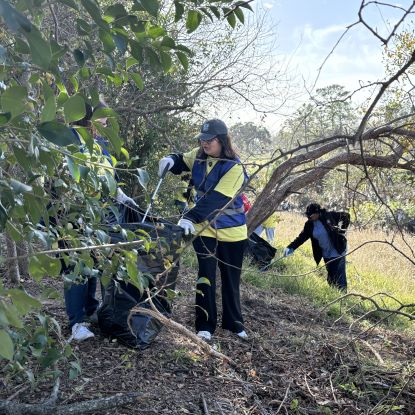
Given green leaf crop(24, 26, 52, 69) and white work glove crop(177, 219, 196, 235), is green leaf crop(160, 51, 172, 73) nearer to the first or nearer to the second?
green leaf crop(24, 26, 52, 69)

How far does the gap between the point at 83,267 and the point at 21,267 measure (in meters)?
3.27

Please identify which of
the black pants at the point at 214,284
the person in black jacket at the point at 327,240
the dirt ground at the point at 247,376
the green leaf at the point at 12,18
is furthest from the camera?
A: the person in black jacket at the point at 327,240

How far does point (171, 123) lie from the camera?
7.28 metres

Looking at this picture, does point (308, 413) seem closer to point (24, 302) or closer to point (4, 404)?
point (4, 404)

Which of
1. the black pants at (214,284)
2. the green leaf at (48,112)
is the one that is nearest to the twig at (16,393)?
the black pants at (214,284)

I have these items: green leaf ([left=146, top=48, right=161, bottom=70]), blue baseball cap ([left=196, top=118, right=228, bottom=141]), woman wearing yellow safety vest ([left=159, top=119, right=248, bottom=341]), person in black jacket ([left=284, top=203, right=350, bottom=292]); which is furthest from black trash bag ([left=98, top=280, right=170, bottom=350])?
person in black jacket ([left=284, top=203, right=350, bottom=292])

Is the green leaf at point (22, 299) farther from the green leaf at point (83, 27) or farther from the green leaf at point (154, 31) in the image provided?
the green leaf at point (154, 31)

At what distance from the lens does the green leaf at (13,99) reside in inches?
37.4

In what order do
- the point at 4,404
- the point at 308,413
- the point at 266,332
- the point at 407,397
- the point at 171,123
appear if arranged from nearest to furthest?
the point at 4,404
the point at 308,413
the point at 407,397
the point at 266,332
the point at 171,123

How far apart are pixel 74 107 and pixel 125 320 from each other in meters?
2.62

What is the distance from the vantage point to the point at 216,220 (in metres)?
A: 3.78

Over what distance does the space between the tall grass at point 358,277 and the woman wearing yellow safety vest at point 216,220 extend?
251mm

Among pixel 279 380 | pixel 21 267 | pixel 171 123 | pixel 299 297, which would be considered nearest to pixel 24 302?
pixel 279 380

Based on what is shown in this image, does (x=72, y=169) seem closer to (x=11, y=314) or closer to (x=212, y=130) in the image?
(x=11, y=314)
